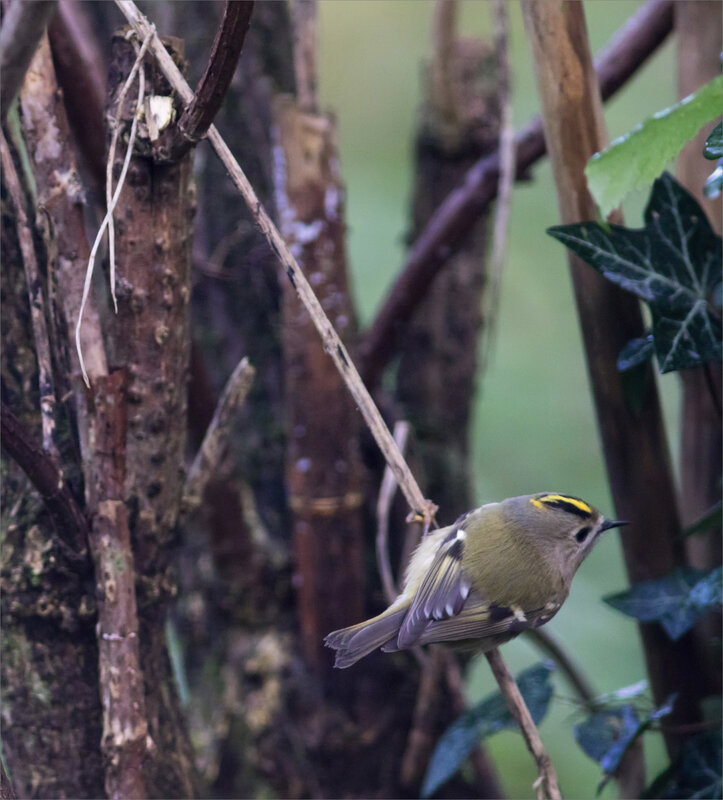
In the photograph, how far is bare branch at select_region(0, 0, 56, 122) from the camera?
58cm

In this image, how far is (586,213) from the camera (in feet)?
3.84

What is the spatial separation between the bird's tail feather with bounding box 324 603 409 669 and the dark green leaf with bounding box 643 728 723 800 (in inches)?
18.8

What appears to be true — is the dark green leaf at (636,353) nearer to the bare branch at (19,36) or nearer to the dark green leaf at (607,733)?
the dark green leaf at (607,733)

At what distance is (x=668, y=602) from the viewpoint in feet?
3.84

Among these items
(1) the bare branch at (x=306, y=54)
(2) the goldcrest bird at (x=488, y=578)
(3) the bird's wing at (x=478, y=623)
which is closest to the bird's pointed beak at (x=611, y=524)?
(2) the goldcrest bird at (x=488, y=578)

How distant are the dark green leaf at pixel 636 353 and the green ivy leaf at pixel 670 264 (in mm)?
40

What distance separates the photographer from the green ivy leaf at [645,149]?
0.78 metres

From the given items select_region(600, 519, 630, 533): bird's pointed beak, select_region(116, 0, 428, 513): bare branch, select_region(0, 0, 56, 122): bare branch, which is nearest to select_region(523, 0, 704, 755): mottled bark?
select_region(600, 519, 630, 533): bird's pointed beak

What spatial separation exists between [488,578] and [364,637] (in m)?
0.21

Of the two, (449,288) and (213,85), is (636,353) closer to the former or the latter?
(213,85)

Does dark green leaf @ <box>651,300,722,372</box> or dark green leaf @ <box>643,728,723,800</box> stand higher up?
dark green leaf @ <box>651,300,722,372</box>

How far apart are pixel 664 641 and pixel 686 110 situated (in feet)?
2.82

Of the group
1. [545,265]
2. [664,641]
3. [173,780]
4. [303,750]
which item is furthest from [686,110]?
[545,265]

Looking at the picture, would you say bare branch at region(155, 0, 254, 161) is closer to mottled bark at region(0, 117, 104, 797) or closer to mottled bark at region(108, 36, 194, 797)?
mottled bark at region(108, 36, 194, 797)
